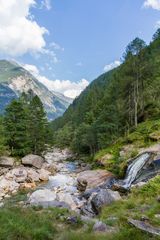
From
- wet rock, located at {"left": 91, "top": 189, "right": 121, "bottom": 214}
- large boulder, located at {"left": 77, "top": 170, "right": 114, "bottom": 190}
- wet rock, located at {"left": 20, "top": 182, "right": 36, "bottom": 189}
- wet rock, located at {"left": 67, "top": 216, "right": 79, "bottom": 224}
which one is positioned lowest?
wet rock, located at {"left": 20, "top": 182, "right": 36, "bottom": 189}

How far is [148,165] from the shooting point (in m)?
23.3

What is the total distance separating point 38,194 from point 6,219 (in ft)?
38.4

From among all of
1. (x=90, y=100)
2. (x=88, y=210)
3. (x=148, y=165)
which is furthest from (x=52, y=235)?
(x=90, y=100)

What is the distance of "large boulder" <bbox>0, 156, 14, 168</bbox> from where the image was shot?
126ft

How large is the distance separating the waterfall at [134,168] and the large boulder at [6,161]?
771 inches

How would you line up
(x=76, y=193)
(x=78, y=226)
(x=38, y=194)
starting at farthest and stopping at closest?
(x=76, y=193) → (x=38, y=194) → (x=78, y=226)

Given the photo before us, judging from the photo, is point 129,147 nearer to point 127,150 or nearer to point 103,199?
point 127,150

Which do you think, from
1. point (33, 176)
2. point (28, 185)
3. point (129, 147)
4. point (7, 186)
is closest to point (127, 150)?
point (129, 147)

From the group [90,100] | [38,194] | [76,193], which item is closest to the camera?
[38,194]

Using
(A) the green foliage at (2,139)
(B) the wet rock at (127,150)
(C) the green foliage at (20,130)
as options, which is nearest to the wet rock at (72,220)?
(B) the wet rock at (127,150)

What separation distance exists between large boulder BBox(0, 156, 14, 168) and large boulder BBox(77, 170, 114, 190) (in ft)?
46.5

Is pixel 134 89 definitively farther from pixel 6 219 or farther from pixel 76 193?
pixel 6 219

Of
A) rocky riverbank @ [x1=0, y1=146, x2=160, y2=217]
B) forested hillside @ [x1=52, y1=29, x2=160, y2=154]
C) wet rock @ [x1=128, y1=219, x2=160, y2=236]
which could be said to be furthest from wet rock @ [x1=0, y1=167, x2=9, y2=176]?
wet rock @ [x1=128, y1=219, x2=160, y2=236]

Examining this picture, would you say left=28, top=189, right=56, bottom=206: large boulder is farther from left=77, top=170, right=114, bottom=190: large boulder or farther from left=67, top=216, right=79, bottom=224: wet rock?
left=67, top=216, right=79, bottom=224: wet rock
